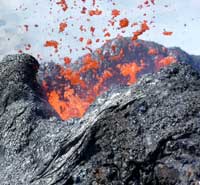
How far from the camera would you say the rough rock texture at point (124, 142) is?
404 inches

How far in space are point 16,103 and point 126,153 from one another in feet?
26.8

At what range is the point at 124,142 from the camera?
11.3 meters

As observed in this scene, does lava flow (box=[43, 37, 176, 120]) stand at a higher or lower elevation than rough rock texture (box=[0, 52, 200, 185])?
lower

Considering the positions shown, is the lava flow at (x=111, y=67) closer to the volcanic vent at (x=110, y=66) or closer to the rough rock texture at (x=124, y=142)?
the volcanic vent at (x=110, y=66)

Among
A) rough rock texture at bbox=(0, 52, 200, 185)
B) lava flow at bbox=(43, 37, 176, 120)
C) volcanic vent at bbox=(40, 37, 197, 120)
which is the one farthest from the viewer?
lava flow at bbox=(43, 37, 176, 120)

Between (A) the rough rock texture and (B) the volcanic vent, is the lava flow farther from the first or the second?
(A) the rough rock texture

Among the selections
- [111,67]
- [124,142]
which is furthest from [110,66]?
[124,142]

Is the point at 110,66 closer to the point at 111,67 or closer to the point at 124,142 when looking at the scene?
the point at 111,67

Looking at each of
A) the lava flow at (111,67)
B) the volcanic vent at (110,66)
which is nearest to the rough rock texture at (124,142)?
the volcanic vent at (110,66)

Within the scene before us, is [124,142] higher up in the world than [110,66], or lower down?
higher up

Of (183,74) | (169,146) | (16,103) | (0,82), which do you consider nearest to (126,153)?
(169,146)

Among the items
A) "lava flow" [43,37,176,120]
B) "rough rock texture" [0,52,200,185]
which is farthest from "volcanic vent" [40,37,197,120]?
"rough rock texture" [0,52,200,185]

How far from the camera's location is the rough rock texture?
33.7 feet

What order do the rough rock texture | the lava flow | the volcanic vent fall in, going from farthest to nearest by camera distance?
the lava flow → the volcanic vent → the rough rock texture
